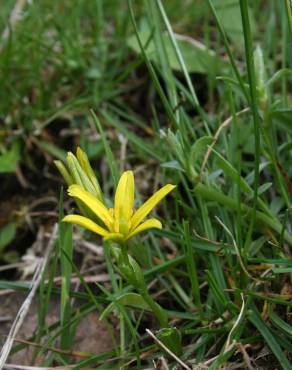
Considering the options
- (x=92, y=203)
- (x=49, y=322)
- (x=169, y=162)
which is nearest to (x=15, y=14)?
(x=169, y=162)

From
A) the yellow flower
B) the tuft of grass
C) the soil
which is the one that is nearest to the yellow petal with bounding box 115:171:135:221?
the yellow flower

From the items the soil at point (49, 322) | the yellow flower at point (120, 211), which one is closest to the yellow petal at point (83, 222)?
the yellow flower at point (120, 211)

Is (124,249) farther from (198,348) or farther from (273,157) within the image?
(273,157)

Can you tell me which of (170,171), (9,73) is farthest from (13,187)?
(170,171)

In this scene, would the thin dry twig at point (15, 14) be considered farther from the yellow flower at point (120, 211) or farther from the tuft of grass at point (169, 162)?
the yellow flower at point (120, 211)

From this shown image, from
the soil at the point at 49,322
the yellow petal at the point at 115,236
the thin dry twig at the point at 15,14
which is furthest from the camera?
the thin dry twig at the point at 15,14

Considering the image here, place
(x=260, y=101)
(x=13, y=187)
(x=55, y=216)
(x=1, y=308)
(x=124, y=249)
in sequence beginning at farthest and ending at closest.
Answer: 1. (x=13, y=187)
2. (x=55, y=216)
3. (x=1, y=308)
4. (x=260, y=101)
5. (x=124, y=249)

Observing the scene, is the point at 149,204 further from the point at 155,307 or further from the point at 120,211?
the point at 155,307
